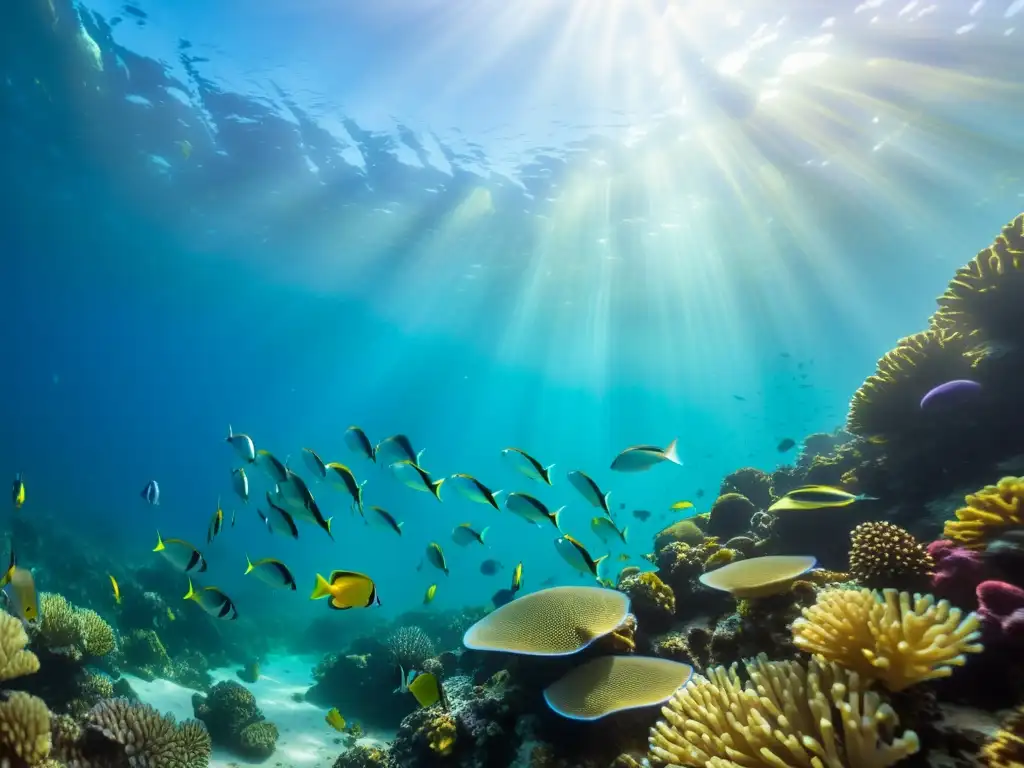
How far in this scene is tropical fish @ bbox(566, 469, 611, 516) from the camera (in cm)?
489

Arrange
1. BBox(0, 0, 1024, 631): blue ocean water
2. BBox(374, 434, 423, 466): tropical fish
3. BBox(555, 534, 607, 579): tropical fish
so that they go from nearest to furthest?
BBox(555, 534, 607, 579): tropical fish → BBox(374, 434, 423, 466): tropical fish → BBox(0, 0, 1024, 631): blue ocean water

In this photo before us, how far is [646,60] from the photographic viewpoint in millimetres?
16766

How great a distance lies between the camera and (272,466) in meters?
5.46

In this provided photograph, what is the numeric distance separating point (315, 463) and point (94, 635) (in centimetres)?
347

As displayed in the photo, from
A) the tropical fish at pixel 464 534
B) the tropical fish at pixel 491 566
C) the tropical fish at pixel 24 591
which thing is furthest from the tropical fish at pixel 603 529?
the tropical fish at pixel 491 566

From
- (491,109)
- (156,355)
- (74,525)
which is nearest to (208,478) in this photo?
→ (156,355)

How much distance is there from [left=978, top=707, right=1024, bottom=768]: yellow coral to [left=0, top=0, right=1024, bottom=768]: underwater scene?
0.07ft

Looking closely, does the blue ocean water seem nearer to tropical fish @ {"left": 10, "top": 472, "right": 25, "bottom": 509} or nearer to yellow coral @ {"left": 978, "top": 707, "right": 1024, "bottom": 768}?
tropical fish @ {"left": 10, "top": 472, "right": 25, "bottom": 509}

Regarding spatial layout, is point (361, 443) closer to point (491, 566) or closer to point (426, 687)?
point (426, 687)

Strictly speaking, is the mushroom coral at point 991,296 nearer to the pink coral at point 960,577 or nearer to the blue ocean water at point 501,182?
the pink coral at point 960,577

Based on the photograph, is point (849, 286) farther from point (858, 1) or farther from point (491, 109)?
point (491, 109)

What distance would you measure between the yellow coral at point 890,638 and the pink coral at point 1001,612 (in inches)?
16.4

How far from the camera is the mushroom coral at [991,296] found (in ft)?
20.7

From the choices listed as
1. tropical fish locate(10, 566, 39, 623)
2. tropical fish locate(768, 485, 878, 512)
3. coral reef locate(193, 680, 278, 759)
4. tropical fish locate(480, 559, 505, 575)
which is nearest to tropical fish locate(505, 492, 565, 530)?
tropical fish locate(768, 485, 878, 512)
